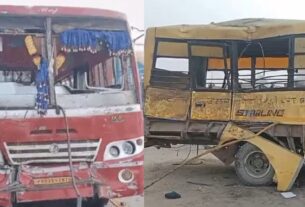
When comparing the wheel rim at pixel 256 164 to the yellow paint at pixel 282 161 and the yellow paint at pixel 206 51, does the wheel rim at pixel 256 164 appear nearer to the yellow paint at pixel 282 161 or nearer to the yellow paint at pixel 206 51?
the yellow paint at pixel 282 161

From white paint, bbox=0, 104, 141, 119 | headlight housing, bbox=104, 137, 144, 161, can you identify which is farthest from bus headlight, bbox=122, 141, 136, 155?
white paint, bbox=0, 104, 141, 119

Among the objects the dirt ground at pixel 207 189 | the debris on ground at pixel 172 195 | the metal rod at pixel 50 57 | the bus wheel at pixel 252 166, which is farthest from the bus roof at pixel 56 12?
the bus wheel at pixel 252 166

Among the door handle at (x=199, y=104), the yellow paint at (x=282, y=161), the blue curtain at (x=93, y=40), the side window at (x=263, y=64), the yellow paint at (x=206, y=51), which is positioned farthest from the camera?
the yellow paint at (x=206, y=51)

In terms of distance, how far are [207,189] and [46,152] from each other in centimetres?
421

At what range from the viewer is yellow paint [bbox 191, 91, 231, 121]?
30.7 feet

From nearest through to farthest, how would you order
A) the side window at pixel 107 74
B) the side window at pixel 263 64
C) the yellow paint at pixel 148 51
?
the side window at pixel 107 74 → the side window at pixel 263 64 → the yellow paint at pixel 148 51

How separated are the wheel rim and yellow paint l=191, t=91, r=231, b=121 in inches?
28.3

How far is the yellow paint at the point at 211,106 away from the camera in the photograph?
937 centimetres

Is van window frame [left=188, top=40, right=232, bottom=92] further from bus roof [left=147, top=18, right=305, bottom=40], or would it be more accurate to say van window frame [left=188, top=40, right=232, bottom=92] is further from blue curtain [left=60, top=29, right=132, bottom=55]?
blue curtain [left=60, top=29, right=132, bottom=55]

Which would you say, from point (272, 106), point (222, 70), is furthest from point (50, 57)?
point (222, 70)

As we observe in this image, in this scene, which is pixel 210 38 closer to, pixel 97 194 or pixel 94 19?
pixel 94 19

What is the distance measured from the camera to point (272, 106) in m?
8.99

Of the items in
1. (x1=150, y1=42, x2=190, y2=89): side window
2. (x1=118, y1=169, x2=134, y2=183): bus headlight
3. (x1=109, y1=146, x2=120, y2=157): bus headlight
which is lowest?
(x1=118, y1=169, x2=134, y2=183): bus headlight

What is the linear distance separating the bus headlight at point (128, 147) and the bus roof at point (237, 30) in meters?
4.12
